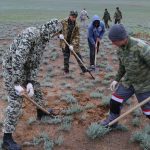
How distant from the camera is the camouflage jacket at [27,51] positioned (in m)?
6.05

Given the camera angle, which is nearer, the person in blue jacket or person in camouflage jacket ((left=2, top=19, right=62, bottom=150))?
person in camouflage jacket ((left=2, top=19, right=62, bottom=150))

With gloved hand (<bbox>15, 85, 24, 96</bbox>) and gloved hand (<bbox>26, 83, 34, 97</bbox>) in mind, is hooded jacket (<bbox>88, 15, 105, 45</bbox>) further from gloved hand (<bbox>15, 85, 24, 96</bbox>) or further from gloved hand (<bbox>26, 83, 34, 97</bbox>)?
gloved hand (<bbox>15, 85, 24, 96</bbox>)

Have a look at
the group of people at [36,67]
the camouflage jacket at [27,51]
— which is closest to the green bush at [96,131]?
the group of people at [36,67]

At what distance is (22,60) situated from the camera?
238 inches

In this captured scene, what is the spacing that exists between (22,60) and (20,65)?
0.08 m

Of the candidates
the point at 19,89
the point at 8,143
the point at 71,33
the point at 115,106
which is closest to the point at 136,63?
the point at 115,106

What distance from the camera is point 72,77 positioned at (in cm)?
1167

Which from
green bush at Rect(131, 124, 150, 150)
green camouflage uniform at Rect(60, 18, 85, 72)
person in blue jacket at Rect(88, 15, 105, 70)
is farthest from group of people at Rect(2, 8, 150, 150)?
person in blue jacket at Rect(88, 15, 105, 70)

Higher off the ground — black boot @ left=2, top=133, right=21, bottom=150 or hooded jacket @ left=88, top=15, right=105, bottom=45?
hooded jacket @ left=88, top=15, right=105, bottom=45

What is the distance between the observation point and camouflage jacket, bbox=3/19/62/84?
19.9ft

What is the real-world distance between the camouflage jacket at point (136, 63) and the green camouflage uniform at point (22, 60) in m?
1.19

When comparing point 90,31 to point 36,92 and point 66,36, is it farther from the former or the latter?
point 36,92

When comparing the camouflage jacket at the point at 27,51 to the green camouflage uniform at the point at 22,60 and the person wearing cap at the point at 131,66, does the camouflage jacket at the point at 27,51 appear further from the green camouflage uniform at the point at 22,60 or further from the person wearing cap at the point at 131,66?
the person wearing cap at the point at 131,66

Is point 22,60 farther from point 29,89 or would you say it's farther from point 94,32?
point 94,32
